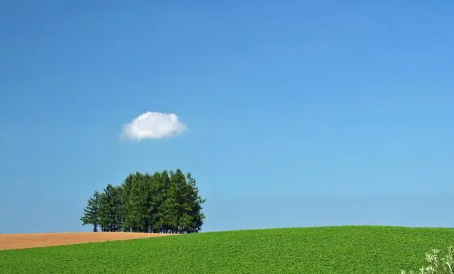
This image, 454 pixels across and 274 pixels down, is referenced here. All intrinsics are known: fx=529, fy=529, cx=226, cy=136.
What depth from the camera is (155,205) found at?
73000mm

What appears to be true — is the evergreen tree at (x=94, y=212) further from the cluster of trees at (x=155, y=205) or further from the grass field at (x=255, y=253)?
the grass field at (x=255, y=253)

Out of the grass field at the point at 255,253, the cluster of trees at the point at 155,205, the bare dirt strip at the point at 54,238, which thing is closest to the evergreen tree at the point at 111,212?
the cluster of trees at the point at 155,205

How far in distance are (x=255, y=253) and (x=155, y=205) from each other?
135 ft

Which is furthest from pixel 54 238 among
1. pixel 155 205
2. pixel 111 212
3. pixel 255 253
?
pixel 255 253

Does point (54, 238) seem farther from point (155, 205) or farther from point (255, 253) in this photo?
point (255, 253)

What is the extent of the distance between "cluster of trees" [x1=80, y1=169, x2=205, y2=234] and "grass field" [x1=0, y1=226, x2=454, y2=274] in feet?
86.4

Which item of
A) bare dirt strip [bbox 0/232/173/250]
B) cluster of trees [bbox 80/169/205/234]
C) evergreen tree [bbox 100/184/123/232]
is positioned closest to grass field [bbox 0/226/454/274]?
bare dirt strip [bbox 0/232/173/250]

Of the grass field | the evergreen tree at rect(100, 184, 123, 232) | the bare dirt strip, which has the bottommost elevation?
the grass field

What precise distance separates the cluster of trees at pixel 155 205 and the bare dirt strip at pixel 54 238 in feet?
49.3

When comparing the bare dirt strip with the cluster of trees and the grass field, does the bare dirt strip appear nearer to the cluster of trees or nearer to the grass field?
the grass field

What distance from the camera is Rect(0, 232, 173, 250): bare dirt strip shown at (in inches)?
1978

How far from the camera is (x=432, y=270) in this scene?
9141 mm

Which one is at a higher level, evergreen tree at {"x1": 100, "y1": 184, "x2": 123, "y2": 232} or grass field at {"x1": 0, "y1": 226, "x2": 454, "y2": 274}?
evergreen tree at {"x1": 100, "y1": 184, "x2": 123, "y2": 232}

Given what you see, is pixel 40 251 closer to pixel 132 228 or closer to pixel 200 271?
pixel 200 271
